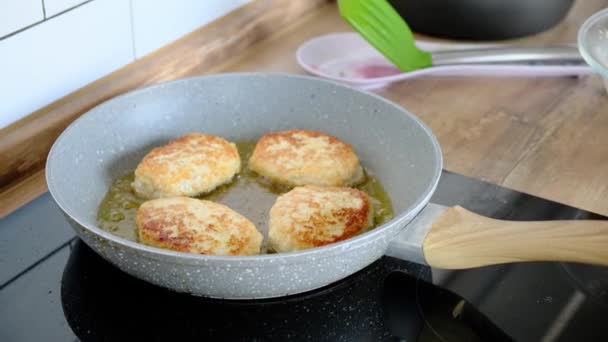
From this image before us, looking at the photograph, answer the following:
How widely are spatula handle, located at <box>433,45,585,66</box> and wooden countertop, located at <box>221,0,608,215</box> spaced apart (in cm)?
4

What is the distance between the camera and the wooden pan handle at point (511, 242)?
30.2 inches

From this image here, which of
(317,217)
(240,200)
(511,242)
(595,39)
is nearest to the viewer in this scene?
(511,242)

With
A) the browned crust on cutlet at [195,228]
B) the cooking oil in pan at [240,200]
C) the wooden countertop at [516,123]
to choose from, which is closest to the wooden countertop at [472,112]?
the wooden countertop at [516,123]

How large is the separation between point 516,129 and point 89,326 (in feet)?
2.43

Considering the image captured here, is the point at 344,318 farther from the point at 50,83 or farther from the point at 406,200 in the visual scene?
the point at 50,83

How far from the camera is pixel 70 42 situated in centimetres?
108

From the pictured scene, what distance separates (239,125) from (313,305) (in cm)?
37

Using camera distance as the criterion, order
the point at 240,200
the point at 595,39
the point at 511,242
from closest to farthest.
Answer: the point at 511,242 < the point at 240,200 < the point at 595,39

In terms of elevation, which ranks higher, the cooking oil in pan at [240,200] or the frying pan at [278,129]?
the frying pan at [278,129]

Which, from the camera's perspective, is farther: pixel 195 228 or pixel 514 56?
pixel 514 56

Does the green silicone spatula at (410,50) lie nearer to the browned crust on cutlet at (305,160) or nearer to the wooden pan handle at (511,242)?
the browned crust on cutlet at (305,160)

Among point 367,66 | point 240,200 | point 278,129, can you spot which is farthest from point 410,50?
point 240,200

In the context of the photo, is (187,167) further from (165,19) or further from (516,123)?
(516,123)

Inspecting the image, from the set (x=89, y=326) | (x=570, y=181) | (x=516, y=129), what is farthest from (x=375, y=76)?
(x=89, y=326)
